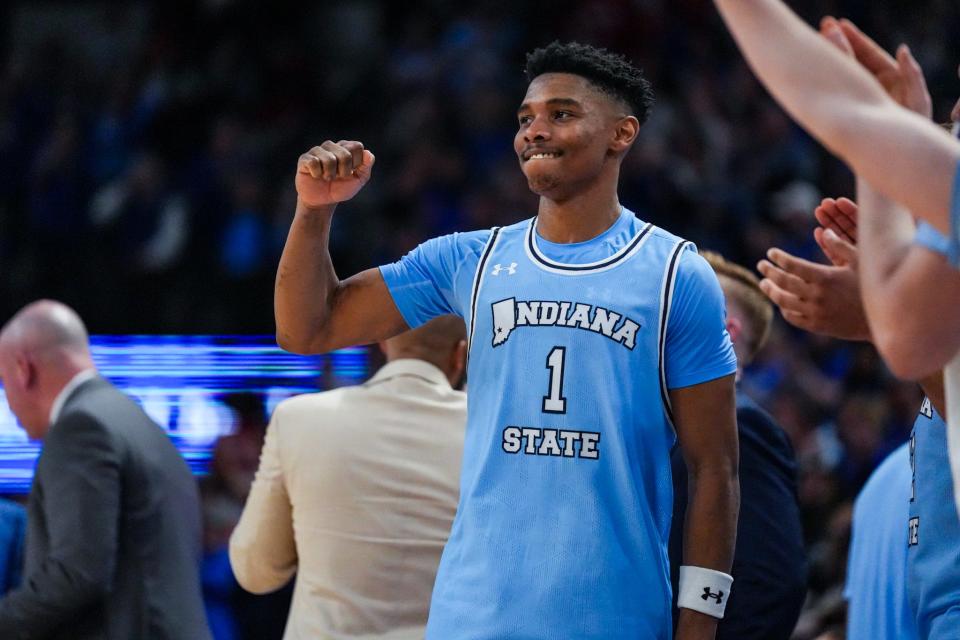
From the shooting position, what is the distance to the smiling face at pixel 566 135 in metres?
3.28

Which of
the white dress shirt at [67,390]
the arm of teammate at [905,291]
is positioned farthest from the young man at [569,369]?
the white dress shirt at [67,390]

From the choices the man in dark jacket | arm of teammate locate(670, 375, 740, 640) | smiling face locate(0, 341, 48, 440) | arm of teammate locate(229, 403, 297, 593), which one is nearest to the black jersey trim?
arm of teammate locate(670, 375, 740, 640)

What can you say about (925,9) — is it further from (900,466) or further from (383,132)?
(900,466)

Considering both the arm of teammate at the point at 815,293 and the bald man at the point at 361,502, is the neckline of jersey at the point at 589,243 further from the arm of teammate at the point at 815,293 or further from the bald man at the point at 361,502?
the bald man at the point at 361,502

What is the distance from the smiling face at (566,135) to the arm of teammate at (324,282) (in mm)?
377

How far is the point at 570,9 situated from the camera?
10594mm

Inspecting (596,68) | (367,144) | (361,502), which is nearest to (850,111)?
(596,68)

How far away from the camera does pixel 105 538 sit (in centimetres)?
410

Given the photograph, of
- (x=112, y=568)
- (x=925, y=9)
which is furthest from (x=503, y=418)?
(x=925, y=9)

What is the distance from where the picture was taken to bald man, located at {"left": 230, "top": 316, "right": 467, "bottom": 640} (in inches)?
156

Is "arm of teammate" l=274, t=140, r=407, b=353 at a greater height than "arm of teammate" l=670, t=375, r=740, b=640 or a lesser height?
greater

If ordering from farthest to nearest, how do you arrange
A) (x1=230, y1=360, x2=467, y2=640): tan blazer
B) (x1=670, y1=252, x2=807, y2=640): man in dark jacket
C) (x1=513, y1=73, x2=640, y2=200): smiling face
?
(x1=230, y1=360, x2=467, y2=640): tan blazer < (x1=670, y1=252, x2=807, y2=640): man in dark jacket < (x1=513, y1=73, x2=640, y2=200): smiling face

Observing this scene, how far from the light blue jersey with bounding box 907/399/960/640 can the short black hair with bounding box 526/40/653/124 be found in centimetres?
100

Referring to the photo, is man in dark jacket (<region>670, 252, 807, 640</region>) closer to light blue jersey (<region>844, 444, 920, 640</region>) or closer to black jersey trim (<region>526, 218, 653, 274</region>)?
light blue jersey (<region>844, 444, 920, 640</region>)
